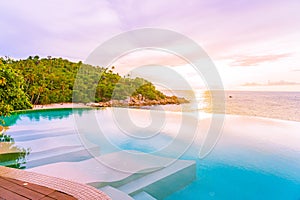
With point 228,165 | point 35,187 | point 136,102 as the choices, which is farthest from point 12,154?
point 136,102

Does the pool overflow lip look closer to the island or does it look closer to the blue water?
the blue water

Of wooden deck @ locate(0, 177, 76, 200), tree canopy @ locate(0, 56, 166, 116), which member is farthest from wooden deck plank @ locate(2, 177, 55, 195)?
tree canopy @ locate(0, 56, 166, 116)

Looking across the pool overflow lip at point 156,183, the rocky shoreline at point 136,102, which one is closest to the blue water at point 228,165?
the pool overflow lip at point 156,183

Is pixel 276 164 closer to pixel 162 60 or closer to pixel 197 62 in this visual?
pixel 197 62

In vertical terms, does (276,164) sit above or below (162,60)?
below

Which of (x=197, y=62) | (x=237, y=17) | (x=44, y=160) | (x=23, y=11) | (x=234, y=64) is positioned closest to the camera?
(x=44, y=160)

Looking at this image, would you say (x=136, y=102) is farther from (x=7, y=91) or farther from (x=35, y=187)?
(x=35, y=187)

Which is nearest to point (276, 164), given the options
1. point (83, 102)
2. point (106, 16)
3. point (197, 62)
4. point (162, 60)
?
point (197, 62)

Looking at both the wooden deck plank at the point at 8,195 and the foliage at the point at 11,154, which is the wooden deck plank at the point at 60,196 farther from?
the foliage at the point at 11,154

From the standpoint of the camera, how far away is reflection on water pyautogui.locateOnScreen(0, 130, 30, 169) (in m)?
3.85

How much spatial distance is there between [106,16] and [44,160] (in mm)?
4727

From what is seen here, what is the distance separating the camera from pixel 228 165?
4.42 meters

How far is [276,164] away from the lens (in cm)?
447

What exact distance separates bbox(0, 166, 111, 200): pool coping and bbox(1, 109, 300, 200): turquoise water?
1.57 meters
